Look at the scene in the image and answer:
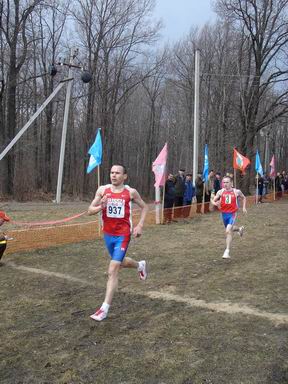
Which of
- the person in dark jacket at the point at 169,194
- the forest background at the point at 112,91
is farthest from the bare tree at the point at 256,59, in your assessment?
the person in dark jacket at the point at 169,194

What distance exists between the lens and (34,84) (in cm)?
3775

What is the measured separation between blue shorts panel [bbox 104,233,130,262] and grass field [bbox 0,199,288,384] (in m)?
0.75

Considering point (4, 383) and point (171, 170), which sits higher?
point (171, 170)

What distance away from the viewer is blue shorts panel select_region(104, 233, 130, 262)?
6008 millimetres

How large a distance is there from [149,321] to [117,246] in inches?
41.2

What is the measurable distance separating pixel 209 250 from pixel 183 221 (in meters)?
6.14

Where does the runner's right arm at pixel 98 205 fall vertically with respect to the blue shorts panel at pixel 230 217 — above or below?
above

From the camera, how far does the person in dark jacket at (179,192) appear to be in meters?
18.2

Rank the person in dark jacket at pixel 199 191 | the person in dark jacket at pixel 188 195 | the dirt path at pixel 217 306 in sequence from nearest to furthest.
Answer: the dirt path at pixel 217 306, the person in dark jacket at pixel 188 195, the person in dark jacket at pixel 199 191

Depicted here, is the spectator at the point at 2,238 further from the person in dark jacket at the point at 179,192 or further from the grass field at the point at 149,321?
the person in dark jacket at the point at 179,192

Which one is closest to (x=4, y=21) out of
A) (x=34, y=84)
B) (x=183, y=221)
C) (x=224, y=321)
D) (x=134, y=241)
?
(x=34, y=84)

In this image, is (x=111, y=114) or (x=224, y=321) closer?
(x=224, y=321)

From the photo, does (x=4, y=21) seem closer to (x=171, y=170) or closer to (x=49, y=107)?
(x=49, y=107)

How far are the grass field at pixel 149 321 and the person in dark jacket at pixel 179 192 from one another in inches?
305
